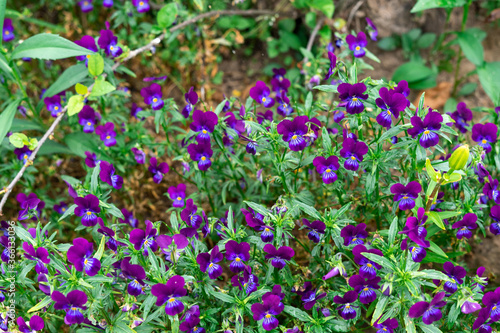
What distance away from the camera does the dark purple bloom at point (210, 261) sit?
243 cm

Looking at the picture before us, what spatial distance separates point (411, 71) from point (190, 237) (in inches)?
118

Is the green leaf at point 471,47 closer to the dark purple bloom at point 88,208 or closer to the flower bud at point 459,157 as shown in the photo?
the flower bud at point 459,157

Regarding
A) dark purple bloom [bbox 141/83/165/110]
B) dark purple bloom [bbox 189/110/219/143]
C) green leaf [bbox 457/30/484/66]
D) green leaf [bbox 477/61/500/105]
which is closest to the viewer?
dark purple bloom [bbox 189/110/219/143]

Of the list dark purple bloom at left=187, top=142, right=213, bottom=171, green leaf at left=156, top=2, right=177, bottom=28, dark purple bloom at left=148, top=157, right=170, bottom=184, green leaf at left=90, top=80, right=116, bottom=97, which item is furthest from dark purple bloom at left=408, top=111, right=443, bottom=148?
green leaf at left=156, top=2, right=177, bottom=28

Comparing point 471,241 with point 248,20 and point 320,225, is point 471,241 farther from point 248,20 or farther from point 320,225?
point 248,20

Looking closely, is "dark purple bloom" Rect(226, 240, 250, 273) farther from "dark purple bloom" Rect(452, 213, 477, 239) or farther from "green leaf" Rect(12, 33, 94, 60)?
"green leaf" Rect(12, 33, 94, 60)

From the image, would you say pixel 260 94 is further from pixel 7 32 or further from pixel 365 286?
pixel 7 32

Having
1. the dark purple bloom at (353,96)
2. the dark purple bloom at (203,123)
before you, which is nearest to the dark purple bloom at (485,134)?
the dark purple bloom at (353,96)

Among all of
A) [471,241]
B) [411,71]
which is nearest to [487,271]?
[471,241]

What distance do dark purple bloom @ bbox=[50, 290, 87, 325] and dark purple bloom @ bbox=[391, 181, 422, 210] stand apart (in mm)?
1735

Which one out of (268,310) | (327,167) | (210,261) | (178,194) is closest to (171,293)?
(210,261)

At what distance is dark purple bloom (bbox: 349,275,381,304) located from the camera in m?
2.41

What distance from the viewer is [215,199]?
11.5 feet

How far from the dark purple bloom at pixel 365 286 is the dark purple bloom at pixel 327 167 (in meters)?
0.57
